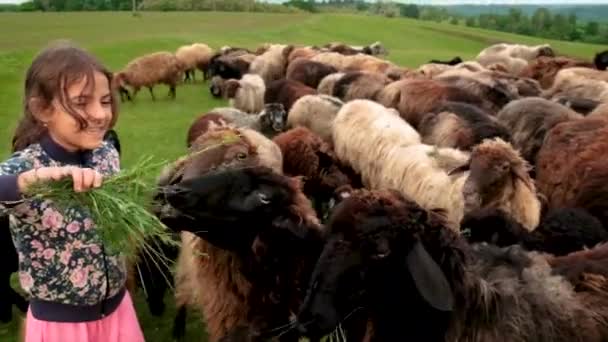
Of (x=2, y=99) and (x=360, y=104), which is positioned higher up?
(x=360, y=104)

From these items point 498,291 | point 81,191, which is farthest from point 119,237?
point 498,291

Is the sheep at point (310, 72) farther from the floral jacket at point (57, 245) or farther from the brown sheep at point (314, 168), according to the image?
the floral jacket at point (57, 245)

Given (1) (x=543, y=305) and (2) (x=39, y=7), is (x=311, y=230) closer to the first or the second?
(1) (x=543, y=305)

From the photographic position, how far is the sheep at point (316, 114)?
31.3ft

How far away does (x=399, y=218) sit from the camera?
8.22ft

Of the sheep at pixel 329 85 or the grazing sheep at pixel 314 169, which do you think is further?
the sheep at pixel 329 85

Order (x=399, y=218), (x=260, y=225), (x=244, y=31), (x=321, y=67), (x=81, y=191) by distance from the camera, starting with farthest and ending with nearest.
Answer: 1. (x=244, y=31)
2. (x=321, y=67)
3. (x=260, y=225)
4. (x=399, y=218)
5. (x=81, y=191)

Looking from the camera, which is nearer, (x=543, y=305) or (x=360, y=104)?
(x=543, y=305)

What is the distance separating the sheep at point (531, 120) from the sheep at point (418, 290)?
15.5ft

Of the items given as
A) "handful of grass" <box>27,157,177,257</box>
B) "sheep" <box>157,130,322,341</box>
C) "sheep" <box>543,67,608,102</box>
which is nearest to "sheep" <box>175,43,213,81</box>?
"sheep" <box>543,67,608,102</box>

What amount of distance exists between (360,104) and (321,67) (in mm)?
7158

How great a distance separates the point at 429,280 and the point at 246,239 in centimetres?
136

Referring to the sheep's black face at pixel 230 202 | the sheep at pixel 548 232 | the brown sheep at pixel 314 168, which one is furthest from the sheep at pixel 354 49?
the sheep's black face at pixel 230 202

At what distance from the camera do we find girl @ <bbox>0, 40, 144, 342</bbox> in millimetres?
2293
